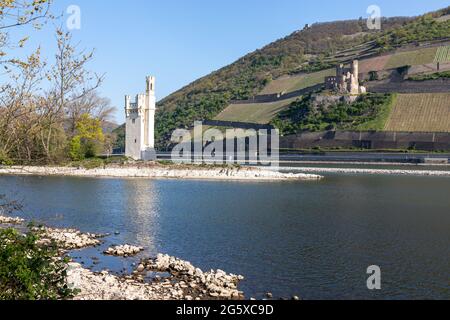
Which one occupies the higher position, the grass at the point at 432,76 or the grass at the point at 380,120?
the grass at the point at 432,76

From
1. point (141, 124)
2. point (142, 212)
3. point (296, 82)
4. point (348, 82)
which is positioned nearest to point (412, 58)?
point (348, 82)

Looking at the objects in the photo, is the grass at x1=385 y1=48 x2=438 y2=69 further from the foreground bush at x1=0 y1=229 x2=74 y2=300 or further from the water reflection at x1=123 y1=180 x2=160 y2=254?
the foreground bush at x1=0 y1=229 x2=74 y2=300

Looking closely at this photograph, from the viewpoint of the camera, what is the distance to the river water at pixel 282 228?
12.2 metres

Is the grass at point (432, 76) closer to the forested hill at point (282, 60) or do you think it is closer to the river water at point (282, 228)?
the forested hill at point (282, 60)

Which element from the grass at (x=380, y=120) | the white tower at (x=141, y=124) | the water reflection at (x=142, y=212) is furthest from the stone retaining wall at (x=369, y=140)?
the water reflection at (x=142, y=212)

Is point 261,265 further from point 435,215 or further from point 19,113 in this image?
point 435,215

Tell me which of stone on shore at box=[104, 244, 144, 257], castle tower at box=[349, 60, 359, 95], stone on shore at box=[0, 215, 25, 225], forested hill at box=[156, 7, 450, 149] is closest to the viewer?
stone on shore at box=[104, 244, 144, 257]

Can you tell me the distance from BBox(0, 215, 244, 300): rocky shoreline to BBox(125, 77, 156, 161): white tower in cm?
3742

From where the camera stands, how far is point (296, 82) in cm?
10025

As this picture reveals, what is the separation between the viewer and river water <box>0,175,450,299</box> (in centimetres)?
1216

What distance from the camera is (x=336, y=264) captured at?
1347cm

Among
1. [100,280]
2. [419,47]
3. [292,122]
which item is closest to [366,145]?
[292,122]

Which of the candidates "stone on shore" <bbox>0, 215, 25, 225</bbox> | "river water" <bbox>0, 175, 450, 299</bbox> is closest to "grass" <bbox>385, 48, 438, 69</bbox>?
"river water" <bbox>0, 175, 450, 299</bbox>

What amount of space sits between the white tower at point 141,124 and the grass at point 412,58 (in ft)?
156
